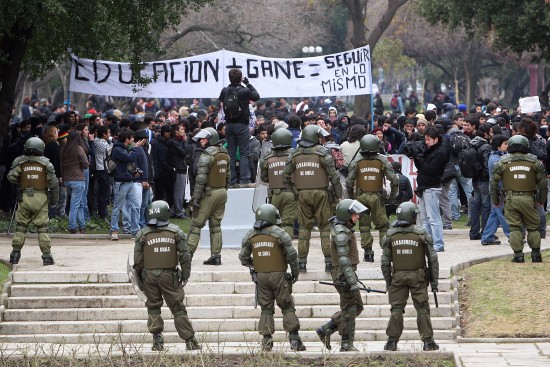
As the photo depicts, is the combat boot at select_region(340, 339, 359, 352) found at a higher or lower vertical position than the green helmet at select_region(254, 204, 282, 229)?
lower

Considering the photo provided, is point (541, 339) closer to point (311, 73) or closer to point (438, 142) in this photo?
point (438, 142)

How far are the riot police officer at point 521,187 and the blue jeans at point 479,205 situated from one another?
2.30m

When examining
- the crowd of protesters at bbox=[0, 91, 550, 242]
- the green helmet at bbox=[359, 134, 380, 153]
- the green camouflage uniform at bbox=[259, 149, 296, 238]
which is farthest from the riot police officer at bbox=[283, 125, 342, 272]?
the crowd of protesters at bbox=[0, 91, 550, 242]

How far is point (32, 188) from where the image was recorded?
18125 mm

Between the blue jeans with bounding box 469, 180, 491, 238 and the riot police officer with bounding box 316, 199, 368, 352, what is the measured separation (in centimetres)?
630

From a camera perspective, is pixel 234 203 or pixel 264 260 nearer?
pixel 264 260

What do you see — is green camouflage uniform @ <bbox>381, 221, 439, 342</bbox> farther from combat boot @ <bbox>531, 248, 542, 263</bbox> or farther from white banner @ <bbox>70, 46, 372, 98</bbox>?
white banner @ <bbox>70, 46, 372, 98</bbox>

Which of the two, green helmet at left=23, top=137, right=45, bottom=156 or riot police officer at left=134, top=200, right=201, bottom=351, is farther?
green helmet at left=23, top=137, right=45, bottom=156

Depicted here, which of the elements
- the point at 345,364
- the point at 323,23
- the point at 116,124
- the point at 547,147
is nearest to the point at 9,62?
the point at 116,124

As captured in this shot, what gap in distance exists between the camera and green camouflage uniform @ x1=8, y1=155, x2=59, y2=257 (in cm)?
1808

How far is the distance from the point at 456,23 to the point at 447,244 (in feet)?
44.4

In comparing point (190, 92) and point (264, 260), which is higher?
point (190, 92)

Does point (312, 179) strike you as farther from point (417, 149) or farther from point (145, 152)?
point (145, 152)

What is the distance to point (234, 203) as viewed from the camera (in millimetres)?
20281
